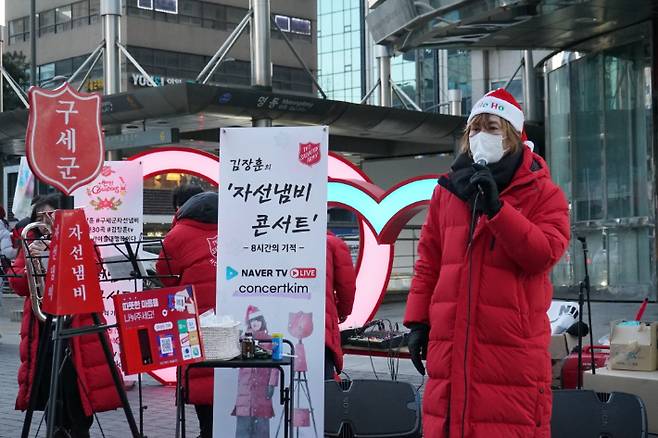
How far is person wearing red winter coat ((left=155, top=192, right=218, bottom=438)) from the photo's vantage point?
6.11m

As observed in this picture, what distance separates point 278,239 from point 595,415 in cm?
215

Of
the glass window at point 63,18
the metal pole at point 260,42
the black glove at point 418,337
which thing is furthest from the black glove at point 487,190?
the glass window at point 63,18

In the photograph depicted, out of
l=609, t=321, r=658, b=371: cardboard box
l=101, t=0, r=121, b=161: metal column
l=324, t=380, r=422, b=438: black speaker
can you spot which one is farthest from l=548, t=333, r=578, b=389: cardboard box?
l=101, t=0, r=121, b=161: metal column

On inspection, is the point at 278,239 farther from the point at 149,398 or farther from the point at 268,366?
the point at 149,398

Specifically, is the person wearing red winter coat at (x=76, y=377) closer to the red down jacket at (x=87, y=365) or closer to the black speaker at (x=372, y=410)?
the red down jacket at (x=87, y=365)

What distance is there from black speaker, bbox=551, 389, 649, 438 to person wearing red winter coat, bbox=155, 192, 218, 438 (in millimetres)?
2080

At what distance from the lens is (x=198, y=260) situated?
6.26 metres

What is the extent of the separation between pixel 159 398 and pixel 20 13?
2438 inches

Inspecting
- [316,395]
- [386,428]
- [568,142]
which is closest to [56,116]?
[316,395]

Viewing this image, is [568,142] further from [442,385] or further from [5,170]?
[5,170]

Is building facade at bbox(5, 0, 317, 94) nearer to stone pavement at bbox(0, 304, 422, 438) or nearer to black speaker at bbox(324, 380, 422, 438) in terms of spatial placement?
stone pavement at bbox(0, 304, 422, 438)

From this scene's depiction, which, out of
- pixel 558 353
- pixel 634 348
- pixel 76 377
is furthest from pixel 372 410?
pixel 558 353

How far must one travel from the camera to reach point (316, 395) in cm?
595

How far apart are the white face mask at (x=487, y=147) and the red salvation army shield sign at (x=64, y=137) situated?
242cm
